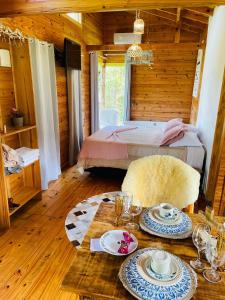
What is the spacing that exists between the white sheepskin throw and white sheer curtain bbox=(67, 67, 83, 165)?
2.68m

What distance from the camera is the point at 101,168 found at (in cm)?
359

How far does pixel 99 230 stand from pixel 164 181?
739mm

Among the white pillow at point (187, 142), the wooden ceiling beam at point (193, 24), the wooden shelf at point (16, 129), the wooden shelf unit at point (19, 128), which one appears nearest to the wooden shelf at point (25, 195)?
the wooden shelf unit at point (19, 128)

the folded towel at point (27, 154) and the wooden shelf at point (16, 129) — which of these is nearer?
the wooden shelf at point (16, 129)

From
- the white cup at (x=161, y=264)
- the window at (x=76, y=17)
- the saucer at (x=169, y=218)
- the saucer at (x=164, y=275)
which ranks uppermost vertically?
the window at (x=76, y=17)

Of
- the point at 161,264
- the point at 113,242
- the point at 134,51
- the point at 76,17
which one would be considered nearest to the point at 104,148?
the point at 134,51

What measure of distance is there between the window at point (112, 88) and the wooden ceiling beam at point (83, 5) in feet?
13.4

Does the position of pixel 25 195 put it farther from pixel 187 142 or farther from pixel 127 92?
pixel 127 92

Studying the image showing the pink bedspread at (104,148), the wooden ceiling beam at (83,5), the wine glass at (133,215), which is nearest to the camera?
the wine glass at (133,215)

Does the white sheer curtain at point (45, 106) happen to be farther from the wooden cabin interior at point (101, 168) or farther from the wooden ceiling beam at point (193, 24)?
the wooden ceiling beam at point (193, 24)

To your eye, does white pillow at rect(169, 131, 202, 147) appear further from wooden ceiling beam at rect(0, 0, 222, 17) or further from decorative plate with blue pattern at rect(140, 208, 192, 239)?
decorative plate with blue pattern at rect(140, 208, 192, 239)

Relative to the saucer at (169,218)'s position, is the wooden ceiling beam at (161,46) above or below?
above

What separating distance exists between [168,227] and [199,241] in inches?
7.1

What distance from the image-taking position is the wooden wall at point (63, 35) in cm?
300
